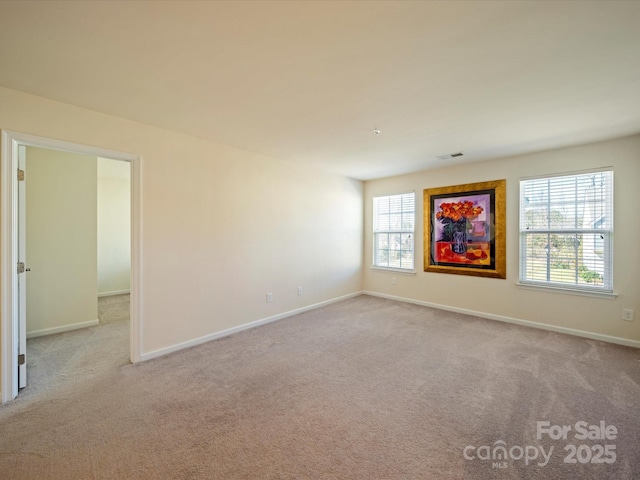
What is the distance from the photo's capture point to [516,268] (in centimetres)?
404

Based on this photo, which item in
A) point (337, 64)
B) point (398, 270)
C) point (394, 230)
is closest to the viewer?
point (337, 64)

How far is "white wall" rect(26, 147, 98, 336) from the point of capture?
139 inches

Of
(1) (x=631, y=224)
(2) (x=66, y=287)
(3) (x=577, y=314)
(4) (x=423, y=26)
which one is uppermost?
(4) (x=423, y=26)

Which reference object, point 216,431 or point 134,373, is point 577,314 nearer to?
point 216,431

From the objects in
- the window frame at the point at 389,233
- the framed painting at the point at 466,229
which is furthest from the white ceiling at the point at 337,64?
the window frame at the point at 389,233

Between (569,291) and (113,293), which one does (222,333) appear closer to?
(113,293)

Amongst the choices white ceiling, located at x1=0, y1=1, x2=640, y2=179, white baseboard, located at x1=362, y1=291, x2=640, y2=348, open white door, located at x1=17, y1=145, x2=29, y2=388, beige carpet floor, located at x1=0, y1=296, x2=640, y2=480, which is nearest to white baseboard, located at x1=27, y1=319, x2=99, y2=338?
beige carpet floor, located at x1=0, y1=296, x2=640, y2=480

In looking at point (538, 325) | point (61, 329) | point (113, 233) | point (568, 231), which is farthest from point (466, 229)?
point (113, 233)

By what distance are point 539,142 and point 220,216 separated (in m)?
4.20

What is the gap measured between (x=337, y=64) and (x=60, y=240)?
14.2 ft

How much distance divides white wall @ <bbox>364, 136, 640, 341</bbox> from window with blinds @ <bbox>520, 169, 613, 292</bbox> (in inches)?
3.7

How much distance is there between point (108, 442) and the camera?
1745 mm

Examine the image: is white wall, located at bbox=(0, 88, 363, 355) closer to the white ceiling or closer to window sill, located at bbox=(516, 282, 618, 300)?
the white ceiling

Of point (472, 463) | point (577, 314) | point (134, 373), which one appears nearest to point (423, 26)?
point (472, 463)
